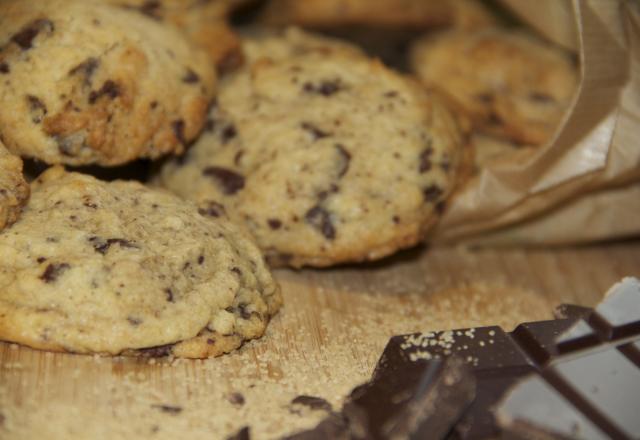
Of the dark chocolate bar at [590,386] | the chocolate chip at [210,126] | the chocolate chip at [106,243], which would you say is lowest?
the chocolate chip at [210,126]

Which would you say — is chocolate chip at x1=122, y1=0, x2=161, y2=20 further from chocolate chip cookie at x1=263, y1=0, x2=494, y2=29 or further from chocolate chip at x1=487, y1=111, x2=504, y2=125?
chocolate chip at x1=487, y1=111, x2=504, y2=125

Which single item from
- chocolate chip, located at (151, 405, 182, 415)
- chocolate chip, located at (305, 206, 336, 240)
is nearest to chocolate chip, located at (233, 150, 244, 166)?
chocolate chip, located at (305, 206, 336, 240)

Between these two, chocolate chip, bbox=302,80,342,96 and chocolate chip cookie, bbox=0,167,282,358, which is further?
chocolate chip, bbox=302,80,342,96

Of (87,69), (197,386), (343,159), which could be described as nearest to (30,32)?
(87,69)

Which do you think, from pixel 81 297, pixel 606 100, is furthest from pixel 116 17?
pixel 606 100

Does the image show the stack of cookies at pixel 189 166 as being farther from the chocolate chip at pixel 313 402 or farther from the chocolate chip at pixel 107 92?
the chocolate chip at pixel 313 402

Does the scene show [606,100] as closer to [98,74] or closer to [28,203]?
[98,74]

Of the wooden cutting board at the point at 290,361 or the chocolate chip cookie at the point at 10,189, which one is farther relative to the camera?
the chocolate chip cookie at the point at 10,189

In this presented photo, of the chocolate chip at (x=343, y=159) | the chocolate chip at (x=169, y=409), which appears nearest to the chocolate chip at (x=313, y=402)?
the chocolate chip at (x=169, y=409)
